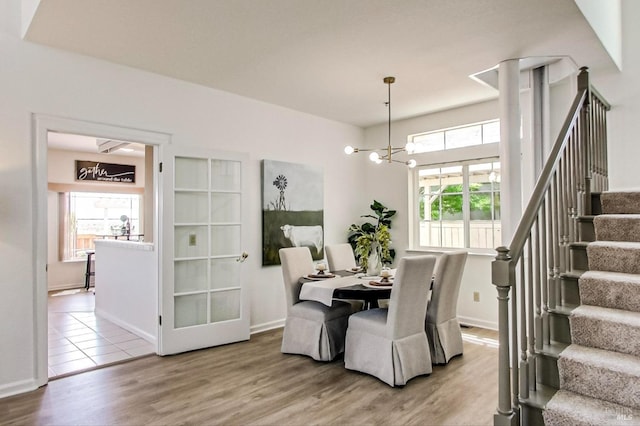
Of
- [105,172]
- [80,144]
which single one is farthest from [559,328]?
[105,172]

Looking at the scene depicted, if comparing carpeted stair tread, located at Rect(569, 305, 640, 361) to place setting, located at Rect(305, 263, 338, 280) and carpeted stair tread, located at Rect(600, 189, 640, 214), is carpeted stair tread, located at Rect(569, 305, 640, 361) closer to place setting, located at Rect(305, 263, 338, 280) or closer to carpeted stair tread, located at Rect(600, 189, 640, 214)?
carpeted stair tread, located at Rect(600, 189, 640, 214)

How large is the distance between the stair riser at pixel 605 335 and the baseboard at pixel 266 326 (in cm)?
347

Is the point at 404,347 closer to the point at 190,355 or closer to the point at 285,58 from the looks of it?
the point at 190,355

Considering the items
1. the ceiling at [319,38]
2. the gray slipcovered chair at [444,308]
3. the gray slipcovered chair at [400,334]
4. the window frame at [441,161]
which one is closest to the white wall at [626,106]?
the ceiling at [319,38]

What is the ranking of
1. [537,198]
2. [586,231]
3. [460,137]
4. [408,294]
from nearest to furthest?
[537,198] < [586,231] < [408,294] < [460,137]

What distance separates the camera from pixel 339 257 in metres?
4.89

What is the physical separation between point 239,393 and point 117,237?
6.55m

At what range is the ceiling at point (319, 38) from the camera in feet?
9.13

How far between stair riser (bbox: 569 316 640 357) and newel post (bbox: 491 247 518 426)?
1.91ft

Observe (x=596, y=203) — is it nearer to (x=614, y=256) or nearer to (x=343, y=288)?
(x=614, y=256)

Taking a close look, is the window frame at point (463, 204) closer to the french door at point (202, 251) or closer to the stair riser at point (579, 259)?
the stair riser at point (579, 259)

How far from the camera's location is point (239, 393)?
10.2ft

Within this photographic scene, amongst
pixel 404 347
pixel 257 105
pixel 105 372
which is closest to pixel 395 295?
pixel 404 347

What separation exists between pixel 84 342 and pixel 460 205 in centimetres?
485
